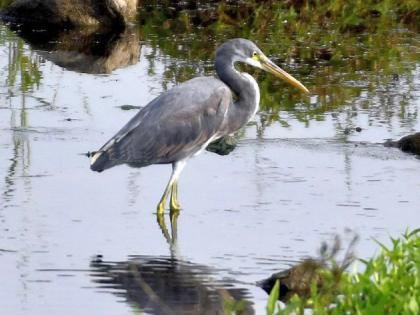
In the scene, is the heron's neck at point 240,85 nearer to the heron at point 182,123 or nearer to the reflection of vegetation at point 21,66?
the heron at point 182,123

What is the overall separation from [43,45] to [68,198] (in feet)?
17.0

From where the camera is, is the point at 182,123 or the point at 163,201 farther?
the point at 182,123

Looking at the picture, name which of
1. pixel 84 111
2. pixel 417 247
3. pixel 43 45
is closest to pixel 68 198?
pixel 84 111

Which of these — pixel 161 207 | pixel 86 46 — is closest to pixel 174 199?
pixel 161 207

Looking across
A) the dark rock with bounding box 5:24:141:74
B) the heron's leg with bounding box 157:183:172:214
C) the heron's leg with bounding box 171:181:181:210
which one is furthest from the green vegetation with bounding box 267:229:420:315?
the dark rock with bounding box 5:24:141:74

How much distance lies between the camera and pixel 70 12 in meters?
14.4

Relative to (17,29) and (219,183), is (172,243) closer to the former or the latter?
(219,183)

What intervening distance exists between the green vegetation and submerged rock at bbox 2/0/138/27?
383 inches

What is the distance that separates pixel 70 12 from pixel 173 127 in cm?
630

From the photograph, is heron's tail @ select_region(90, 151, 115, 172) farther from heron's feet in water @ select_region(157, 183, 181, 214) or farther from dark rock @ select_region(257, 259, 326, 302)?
dark rock @ select_region(257, 259, 326, 302)

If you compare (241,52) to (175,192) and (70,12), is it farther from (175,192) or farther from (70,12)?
(70,12)

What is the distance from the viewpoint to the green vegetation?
4.43 m

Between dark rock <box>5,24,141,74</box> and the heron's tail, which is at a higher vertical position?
dark rock <box>5,24,141,74</box>

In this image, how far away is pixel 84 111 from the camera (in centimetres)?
1066
